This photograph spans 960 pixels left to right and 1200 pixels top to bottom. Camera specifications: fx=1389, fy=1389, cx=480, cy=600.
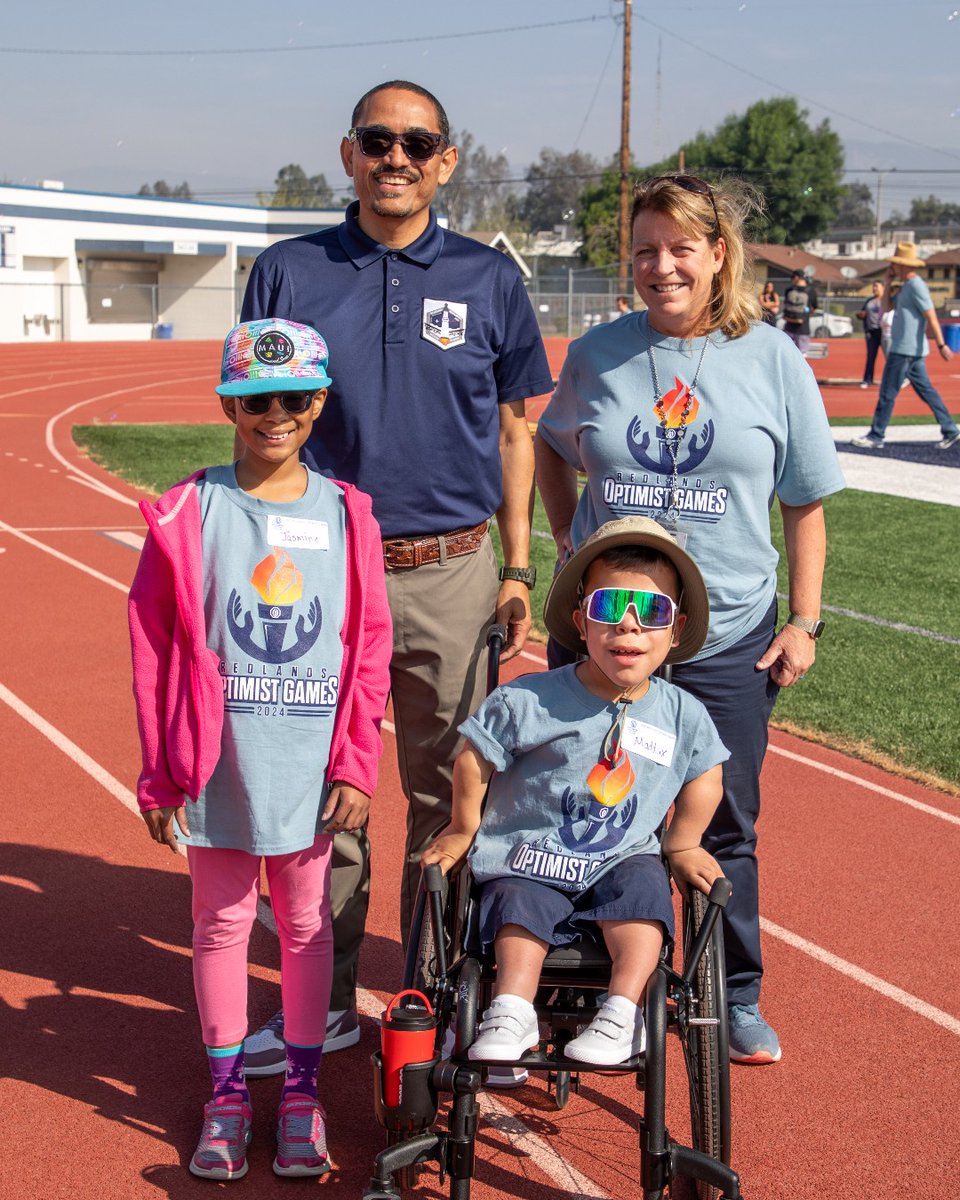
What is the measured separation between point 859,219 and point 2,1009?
186577mm

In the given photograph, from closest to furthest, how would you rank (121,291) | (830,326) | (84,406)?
(84,406), (121,291), (830,326)

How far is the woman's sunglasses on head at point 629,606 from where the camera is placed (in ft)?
10.5

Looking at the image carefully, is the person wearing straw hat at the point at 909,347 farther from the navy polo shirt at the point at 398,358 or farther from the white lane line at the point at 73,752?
the navy polo shirt at the point at 398,358

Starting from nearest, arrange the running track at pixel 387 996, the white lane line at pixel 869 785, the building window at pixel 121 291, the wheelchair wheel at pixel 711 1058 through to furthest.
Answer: the wheelchair wheel at pixel 711 1058, the running track at pixel 387 996, the white lane line at pixel 869 785, the building window at pixel 121 291

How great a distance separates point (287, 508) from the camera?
333cm

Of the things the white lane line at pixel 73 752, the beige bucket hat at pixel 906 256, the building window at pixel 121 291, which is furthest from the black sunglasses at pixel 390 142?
the building window at pixel 121 291

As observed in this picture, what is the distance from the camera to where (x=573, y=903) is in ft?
10.4

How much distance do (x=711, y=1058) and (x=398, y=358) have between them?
6.22 feet

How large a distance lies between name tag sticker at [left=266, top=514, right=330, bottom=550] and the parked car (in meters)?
57.2

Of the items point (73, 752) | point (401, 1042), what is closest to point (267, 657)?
point (401, 1042)

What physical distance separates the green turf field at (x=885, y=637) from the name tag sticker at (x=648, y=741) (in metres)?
3.38

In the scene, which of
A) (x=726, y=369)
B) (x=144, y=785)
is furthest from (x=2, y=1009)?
(x=726, y=369)

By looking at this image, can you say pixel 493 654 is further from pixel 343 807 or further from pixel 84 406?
pixel 84 406

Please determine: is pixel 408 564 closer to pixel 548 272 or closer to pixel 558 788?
pixel 558 788
